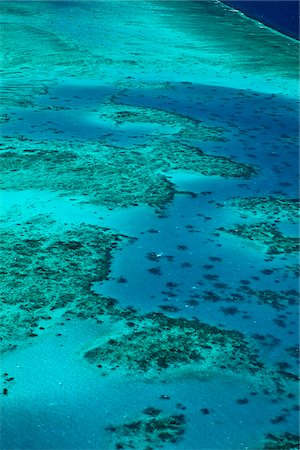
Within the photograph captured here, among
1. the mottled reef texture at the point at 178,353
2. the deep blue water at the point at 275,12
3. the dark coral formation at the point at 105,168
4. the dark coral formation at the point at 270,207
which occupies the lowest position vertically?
the mottled reef texture at the point at 178,353

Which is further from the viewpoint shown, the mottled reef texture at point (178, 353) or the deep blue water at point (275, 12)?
the deep blue water at point (275, 12)

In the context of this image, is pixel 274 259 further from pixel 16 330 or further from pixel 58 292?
pixel 16 330

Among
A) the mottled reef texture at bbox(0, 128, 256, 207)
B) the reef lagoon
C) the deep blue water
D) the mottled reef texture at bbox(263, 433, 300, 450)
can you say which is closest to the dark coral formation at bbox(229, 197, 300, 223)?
the reef lagoon

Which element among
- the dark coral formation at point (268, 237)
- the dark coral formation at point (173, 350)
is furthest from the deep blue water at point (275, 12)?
the dark coral formation at point (173, 350)

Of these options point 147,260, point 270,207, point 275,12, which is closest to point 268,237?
point 270,207

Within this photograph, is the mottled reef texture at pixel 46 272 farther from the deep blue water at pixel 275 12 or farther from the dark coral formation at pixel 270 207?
the deep blue water at pixel 275 12

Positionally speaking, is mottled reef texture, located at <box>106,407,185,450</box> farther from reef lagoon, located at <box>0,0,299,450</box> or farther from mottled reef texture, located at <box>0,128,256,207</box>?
mottled reef texture, located at <box>0,128,256,207</box>
